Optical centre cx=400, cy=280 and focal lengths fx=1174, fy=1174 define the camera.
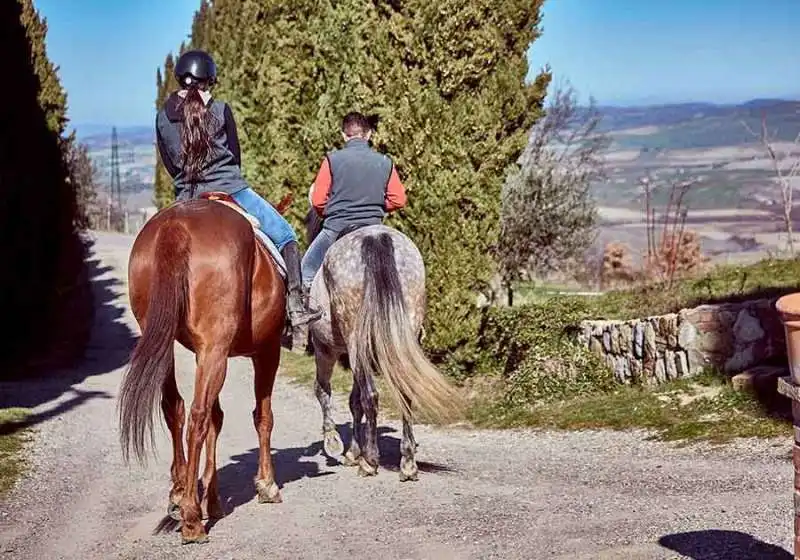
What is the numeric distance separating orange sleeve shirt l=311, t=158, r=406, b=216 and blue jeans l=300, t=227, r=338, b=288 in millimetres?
287

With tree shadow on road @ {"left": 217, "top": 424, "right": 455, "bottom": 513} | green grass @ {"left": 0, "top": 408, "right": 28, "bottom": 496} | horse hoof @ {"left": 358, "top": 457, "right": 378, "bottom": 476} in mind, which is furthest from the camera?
green grass @ {"left": 0, "top": 408, "right": 28, "bottom": 496}

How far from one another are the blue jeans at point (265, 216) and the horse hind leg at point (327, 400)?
175 cm

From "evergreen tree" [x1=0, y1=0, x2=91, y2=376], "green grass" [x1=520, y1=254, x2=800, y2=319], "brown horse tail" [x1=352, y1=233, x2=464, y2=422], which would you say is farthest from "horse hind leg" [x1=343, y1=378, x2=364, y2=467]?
"evergreen tree" [x1=0, y1=0, x2=91, y2=376]

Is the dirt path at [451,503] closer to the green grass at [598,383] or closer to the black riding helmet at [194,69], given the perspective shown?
the green grass at [598,383]

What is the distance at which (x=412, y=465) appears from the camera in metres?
9.26

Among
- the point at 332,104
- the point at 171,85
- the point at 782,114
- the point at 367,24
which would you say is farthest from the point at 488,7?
the point at 171,85

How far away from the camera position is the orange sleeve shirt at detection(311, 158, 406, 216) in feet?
33.3

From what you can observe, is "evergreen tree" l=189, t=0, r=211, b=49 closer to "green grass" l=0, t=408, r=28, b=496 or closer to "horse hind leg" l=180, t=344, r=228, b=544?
"green grass" l=0, t=408, r=28, b=496

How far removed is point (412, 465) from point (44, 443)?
5.09 m

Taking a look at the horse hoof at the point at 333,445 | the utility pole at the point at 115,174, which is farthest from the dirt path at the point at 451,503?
the utility pole at the point at 115,174

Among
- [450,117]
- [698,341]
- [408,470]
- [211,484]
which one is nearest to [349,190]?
[408,470]

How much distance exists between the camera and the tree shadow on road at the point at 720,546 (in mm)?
6258

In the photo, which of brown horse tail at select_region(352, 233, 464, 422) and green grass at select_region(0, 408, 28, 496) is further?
green grass at select_region(0, 408, 28, 496)

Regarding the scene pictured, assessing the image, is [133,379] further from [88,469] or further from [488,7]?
[488,7]
